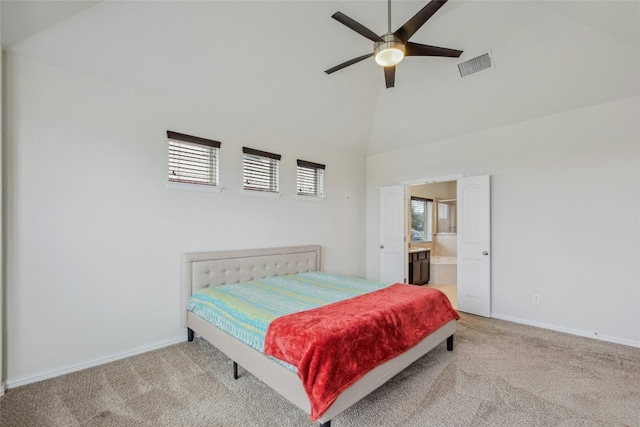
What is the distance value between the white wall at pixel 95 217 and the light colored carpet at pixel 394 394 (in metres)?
0.36

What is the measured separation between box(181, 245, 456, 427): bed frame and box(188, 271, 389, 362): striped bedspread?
109 millimetres

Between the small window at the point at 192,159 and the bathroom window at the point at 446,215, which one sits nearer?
the small window at the point at 192,159

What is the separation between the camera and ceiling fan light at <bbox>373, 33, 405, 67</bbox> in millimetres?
2307

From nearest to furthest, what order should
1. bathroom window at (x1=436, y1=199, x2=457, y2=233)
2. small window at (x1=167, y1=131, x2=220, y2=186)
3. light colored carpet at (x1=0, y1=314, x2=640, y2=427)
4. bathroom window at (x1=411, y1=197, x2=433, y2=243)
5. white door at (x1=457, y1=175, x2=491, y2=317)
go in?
light colored carpet at (x1=0, y1=314, x2=640, y2=427) → small window at (x1=167, y1=131, x2=220, y2=186) → white door at (x1=457, y1=175, x2=491, y2=317) → bathroom window at (x1=411, y1=197, x2=433, y2=243) → bathroom window at (x1=436, y1=199, x2=457, y2=233)

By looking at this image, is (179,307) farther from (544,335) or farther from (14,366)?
(544,335)

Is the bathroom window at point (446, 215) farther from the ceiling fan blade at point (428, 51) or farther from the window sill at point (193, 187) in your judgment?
the window sill at point (193, 187)

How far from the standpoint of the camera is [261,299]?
2.86 metres

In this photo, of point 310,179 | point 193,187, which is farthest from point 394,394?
point 310,179

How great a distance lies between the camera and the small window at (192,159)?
338 centimetres

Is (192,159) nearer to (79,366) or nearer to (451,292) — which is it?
(79,366)

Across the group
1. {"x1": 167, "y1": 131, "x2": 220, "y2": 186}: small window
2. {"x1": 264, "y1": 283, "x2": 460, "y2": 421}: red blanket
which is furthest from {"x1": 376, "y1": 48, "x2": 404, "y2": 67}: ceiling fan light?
{"x1": 167, "y1": 131, "x2": 220, "y2": 186}: small window

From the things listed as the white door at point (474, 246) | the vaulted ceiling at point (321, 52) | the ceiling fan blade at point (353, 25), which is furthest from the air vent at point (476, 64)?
the ceiling fan blade at point (353, 25)

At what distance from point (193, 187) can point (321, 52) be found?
225 cm

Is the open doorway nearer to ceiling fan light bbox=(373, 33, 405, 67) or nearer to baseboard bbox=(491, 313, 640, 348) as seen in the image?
baseboard bbox=(491, 313, 640, 348)
